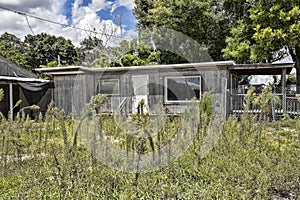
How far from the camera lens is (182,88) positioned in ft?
37.7

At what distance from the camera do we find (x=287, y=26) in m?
12.1

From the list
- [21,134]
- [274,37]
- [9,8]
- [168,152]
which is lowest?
[168,152]

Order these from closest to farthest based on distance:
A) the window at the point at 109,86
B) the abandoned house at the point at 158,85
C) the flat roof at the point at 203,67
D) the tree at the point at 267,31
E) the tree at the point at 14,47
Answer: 1. the flat roof at the point at 203,67
2. the abandoned house at the point at 158,85
3. the tree at the point at 267,31
4. the window at the point at 109,86
5. the tree at the point at 14,47

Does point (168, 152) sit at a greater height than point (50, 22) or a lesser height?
lesser

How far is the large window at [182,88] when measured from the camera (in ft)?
37.1

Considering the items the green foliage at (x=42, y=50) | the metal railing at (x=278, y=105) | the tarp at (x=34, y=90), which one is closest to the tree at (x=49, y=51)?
the green foliage at (x=42, y=50)

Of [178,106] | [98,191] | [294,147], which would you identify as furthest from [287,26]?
[98,191]

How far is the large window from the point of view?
37.1ft

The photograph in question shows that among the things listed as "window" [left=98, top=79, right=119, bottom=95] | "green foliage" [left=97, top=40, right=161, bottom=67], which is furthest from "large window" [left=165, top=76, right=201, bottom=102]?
"green foliage" [left=97, top=40, right=161, bottom=67]

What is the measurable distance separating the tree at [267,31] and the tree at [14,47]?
63.6ft

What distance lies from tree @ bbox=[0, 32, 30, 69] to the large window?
1852cm

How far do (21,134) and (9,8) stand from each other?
35.0 ft

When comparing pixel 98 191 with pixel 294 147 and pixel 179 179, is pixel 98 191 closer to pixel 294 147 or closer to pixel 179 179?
pixel 179 179

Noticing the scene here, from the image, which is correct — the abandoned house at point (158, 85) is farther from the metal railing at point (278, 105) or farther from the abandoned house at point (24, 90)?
the abandoned house at point (24, 90)
